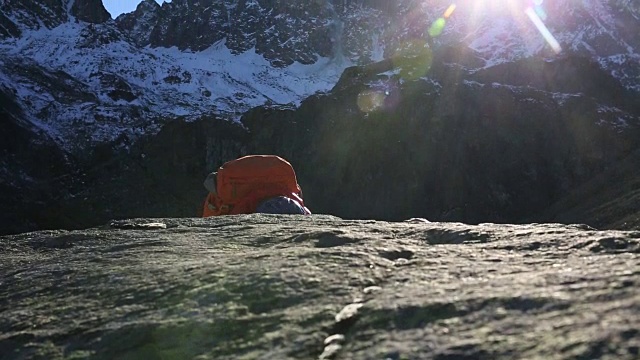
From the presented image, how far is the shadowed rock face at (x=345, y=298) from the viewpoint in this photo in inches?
88.7

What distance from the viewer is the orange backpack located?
9.35 metres

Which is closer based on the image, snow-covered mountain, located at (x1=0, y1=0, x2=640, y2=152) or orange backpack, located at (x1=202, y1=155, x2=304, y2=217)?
orange backpack, located at (x1=202, y1=155, x2=304, y2=217)

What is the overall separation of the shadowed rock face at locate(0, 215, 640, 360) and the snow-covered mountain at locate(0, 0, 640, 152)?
11034 centimetres

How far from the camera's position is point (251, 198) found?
931 cm

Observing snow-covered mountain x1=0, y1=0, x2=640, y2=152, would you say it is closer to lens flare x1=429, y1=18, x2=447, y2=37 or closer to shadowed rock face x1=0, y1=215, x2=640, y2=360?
lens flare x1=429, y1=18, x2=447, y2=37

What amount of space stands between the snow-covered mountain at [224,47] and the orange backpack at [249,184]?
106 metres

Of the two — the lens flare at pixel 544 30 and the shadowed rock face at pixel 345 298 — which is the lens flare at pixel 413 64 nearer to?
the lens flare at pixel 544 30

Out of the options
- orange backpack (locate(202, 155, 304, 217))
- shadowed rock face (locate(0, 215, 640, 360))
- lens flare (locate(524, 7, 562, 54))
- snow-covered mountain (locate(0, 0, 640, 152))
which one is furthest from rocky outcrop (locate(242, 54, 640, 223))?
shadowed rock face (locate(0, 215, 640, 360))

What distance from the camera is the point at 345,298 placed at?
289 centimetres

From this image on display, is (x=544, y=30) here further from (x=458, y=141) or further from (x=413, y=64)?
(x=458, y=141)

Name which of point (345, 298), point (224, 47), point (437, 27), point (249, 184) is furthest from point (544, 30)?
point (345, 298)

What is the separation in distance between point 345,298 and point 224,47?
193 meters

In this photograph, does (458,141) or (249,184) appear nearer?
(249,184)

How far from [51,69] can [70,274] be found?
160381 millimetres
